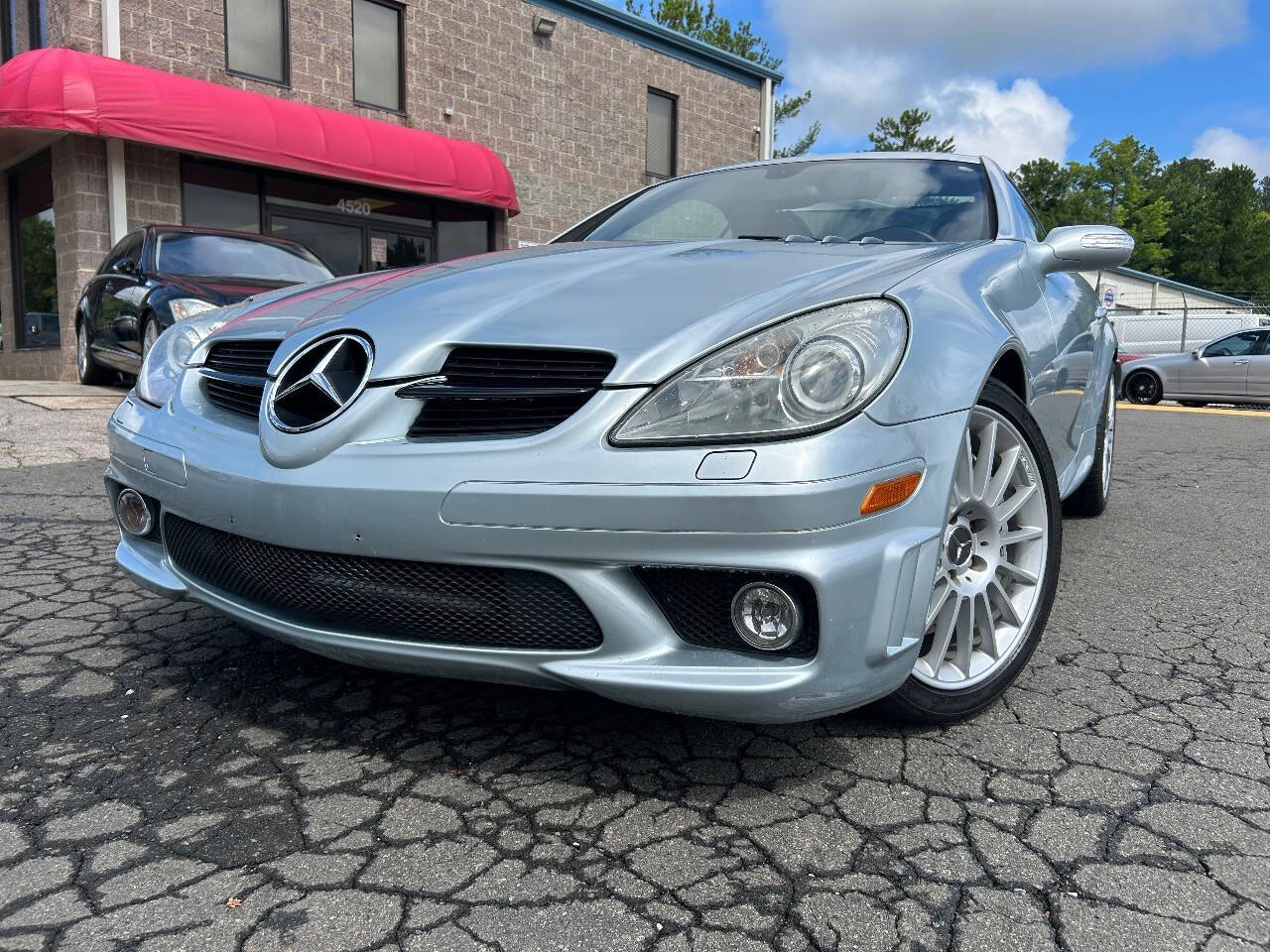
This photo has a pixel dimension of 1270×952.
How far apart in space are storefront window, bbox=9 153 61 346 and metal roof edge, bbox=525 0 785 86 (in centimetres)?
738

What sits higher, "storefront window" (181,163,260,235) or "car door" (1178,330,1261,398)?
"storefront window" (181,163,260,235)

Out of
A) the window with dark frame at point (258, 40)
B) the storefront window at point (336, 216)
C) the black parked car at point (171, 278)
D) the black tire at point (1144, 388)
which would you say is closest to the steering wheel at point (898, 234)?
the black parked car at point (171, 278)

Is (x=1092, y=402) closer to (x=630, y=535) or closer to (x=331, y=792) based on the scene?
(x=630, y=535)

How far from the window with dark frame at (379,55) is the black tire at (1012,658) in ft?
43.6

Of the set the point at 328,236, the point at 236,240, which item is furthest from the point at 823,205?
the point at 328,236

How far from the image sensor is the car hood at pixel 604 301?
1.88 m

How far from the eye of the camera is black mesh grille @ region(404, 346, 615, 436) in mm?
1829

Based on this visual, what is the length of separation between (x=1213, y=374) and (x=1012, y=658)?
641 inches

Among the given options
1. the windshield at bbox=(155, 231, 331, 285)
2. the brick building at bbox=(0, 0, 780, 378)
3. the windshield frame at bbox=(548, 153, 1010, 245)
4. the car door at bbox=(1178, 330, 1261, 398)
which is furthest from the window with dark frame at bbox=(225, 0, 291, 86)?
the car door at bbox=(1178, 330, 1261, 398)

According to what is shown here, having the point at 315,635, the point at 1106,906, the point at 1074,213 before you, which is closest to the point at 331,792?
the point at 315,635

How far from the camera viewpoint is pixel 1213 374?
1612 centimetres

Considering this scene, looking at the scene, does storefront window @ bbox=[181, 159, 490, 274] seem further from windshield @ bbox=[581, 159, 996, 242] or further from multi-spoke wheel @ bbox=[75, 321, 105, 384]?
windshield @ bbox=[581, 159, 996, 242]

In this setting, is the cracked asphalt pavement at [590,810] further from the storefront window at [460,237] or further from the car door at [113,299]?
the storefront window at [460,237]

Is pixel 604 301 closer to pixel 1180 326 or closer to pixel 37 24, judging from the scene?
pixel 37 24
